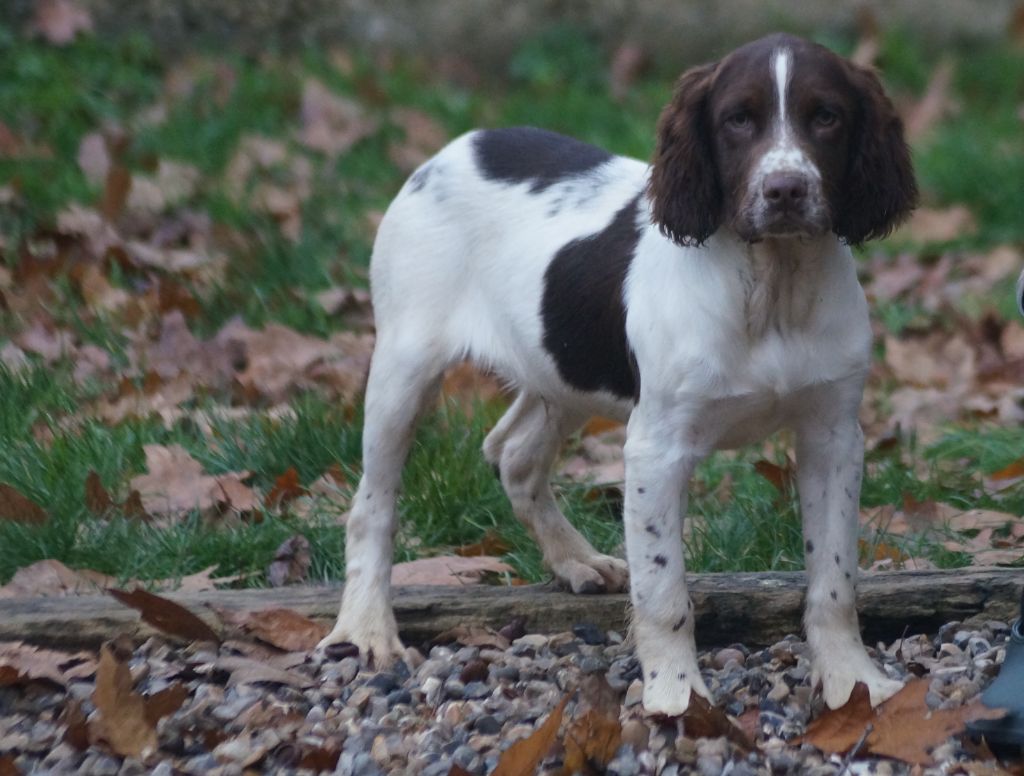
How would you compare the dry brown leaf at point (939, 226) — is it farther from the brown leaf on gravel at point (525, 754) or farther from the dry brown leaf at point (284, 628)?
the brown leaf on gravel at point (525, 754)

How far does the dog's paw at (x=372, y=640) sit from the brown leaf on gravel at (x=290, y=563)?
458 mm

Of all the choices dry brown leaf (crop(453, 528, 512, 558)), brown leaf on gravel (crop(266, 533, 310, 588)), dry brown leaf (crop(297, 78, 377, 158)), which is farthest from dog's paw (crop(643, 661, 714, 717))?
dry brown leaf (crop(297, 78, 377, 158))

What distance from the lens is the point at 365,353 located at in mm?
5793

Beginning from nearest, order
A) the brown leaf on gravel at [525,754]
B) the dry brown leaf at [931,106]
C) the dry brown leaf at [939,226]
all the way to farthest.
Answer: the brown leaf on gravel at [525,754]
the dry brown leaf at [939,226]
the dry brown leaf at [931,106]

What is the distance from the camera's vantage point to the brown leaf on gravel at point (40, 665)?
10.9 ft

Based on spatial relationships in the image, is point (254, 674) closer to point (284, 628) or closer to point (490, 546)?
point (284, 628)

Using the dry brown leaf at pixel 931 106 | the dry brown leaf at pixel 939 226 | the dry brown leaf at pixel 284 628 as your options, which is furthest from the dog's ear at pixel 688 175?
the dry brown leaf at pixel 931 106

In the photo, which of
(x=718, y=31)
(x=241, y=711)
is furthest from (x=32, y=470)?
(x=718, y=31)

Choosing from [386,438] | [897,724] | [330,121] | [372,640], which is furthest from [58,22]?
[897,724]

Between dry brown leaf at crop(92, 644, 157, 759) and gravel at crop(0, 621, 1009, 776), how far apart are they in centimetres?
3

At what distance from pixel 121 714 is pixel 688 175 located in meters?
1.50

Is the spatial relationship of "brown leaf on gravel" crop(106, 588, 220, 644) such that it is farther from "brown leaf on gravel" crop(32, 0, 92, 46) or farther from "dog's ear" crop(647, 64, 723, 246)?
"brown leaf on gravel" crop(32, 0, 92, 46)

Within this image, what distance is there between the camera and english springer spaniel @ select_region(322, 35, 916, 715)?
10.7 feet

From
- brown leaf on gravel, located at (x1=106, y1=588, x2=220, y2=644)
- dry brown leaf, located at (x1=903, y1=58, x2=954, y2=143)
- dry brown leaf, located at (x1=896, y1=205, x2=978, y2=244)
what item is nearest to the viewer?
brown leaf on gravel, located at (x1=106, y1=588, x2=220, y2=644)
